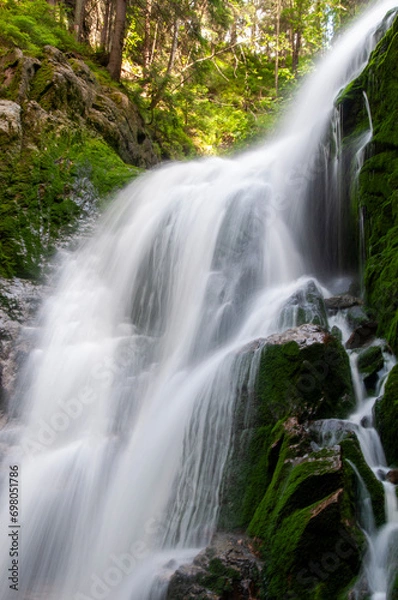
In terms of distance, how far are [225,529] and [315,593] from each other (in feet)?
3.54

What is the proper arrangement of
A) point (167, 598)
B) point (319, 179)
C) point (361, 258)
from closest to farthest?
point (167, 598), point (361, 258), point (319, 179)

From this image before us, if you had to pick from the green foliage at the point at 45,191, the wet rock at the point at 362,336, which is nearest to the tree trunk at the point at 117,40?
the green foliage at the point at 45,191

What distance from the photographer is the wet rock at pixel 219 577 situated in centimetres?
342

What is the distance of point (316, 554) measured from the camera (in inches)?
135

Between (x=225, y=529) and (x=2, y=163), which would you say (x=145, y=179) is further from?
(x=225, y=529)

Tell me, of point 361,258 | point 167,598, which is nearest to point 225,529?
point 167,598

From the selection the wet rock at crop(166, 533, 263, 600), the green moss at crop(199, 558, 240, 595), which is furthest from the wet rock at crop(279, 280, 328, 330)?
the green moss at crop(199, 558, 240, 595)

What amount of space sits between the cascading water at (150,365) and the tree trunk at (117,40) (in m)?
4.84

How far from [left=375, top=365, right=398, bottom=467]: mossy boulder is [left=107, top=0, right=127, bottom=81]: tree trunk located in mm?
12256

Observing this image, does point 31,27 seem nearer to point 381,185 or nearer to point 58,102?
point 58,102

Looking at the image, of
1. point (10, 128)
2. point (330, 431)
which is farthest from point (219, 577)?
point (10, 128)

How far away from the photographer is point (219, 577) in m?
3.49

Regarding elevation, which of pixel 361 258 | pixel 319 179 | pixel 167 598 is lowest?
pixel 167 598

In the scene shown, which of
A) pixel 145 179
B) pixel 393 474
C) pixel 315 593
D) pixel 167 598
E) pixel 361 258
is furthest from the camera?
pixel 145 179
